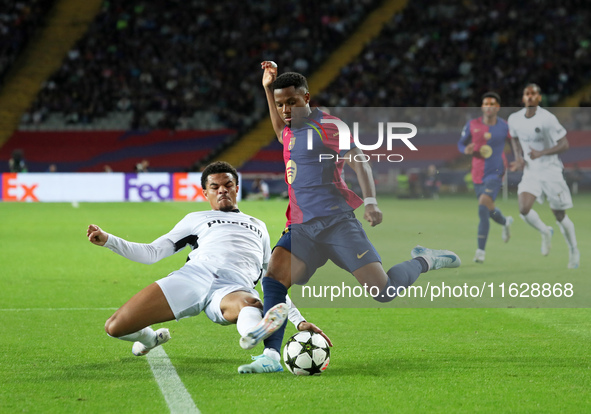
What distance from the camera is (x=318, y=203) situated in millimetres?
5391

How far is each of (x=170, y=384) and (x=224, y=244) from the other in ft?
3.84

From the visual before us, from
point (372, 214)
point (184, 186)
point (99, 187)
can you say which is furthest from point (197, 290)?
point (99, 187)

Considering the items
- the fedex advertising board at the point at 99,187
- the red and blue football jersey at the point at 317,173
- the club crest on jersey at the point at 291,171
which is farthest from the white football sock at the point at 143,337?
the fedex advertising board at the point at 99,187

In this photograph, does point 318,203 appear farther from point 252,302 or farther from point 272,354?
point 272,354

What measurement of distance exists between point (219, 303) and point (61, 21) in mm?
29187

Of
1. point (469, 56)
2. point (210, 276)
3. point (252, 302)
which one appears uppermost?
point (469, 56)

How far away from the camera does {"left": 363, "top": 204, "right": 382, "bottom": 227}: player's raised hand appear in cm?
535

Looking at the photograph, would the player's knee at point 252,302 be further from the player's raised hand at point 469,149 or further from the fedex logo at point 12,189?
the fedex logo at point 12,189

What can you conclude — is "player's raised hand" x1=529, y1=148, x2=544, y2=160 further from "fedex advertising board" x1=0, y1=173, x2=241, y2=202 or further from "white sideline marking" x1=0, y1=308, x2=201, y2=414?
"fedex advertising board" x1=0, y1=173, x2=241, y2=202

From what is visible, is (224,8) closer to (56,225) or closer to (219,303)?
(56,225)

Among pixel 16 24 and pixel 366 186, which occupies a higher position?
pixel 16 24

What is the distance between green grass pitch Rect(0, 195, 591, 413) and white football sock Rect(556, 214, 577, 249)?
0.34m

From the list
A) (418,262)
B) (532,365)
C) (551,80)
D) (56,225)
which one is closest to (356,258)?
(418,262)

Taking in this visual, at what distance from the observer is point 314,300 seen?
6.20 m
